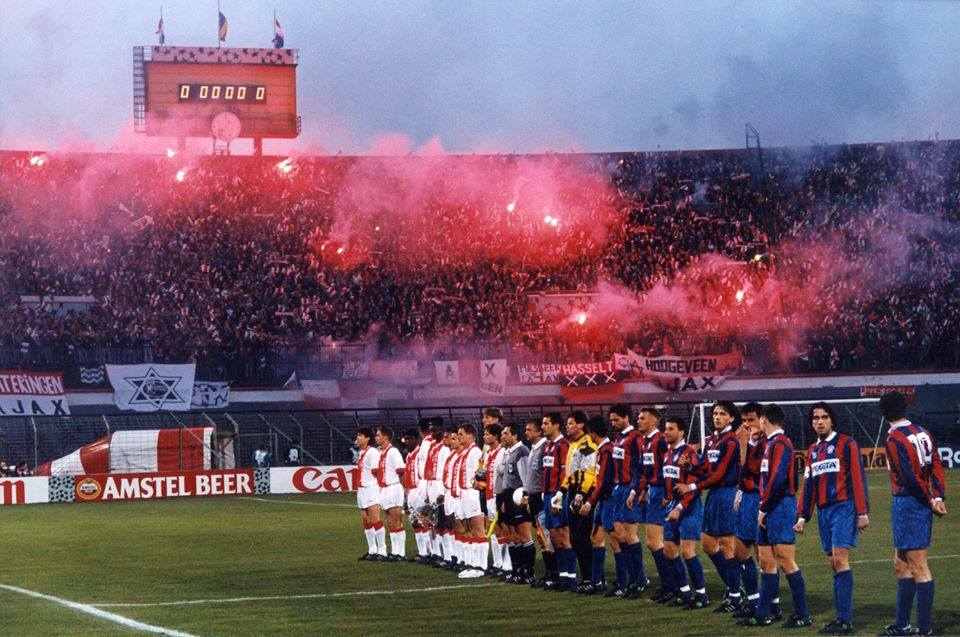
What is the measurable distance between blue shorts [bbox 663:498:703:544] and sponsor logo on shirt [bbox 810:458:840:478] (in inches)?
89.5

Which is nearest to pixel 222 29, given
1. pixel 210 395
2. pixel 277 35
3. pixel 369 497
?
pixel 277 35

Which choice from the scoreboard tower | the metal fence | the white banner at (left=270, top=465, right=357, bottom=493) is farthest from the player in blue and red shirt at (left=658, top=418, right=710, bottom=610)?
the scoreboard tower

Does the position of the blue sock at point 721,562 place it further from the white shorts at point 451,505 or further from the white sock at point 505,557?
the white shorts at point 451,505

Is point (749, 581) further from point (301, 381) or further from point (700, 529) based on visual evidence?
point (301, 381)

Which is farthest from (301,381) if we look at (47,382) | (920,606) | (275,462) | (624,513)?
(920,606)

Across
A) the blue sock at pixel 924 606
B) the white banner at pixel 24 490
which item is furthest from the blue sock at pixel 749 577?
the white banner at pixel 24 490

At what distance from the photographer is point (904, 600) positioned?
12258mm

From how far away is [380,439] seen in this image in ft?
A: 70.7

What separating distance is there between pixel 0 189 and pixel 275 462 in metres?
19.0

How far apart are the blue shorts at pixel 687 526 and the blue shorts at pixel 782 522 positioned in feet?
5.70

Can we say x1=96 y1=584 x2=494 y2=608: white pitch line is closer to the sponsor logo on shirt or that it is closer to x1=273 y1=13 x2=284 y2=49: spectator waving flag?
the sponsor logo on shirt

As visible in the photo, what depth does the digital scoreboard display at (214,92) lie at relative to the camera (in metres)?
62.3

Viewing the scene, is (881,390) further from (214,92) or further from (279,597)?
(279,597)

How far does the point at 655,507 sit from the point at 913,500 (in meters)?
3.76
